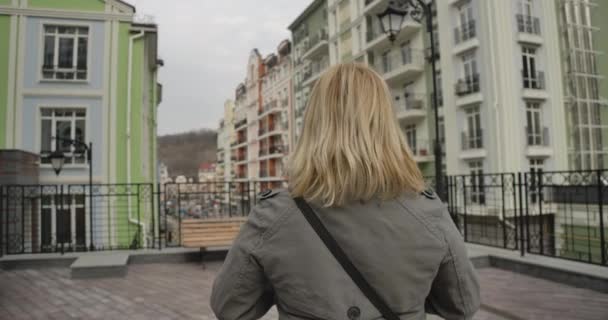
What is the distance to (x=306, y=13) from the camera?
42844 millimetres

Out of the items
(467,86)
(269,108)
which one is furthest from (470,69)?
(269,108)

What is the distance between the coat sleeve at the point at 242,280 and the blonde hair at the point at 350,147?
20 centimetres

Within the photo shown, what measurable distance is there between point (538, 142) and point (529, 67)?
13.4 ft

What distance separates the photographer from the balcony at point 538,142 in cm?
2220

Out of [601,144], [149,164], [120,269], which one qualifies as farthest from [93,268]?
[601,144]

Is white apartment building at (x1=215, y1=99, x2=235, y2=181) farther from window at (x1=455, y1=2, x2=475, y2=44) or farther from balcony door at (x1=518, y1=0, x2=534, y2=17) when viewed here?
balcony door at (x1=518, y1=0, x2=534, y2=17)

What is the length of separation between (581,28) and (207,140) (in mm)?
39059

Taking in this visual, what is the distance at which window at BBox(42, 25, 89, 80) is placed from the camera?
55.4 feet

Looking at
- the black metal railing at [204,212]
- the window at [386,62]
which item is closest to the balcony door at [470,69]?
the black metal railing at [204,212]

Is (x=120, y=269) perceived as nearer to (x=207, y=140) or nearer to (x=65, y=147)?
(x=65, y=147)

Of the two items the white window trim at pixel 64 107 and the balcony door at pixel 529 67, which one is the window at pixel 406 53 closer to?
the balcony door at pixel 529 67

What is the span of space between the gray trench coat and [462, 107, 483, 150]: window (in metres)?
23.3

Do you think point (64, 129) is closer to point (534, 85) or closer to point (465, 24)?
point (465, 24)

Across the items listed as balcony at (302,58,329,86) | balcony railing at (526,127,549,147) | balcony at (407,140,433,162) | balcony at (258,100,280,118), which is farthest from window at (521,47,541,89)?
balcony at (258,100,280,118)
